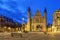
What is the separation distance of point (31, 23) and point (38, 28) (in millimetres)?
5970

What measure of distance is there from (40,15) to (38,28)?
1030 centimetres

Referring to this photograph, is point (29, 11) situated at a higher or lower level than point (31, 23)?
higher

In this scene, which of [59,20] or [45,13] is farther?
[45,13]

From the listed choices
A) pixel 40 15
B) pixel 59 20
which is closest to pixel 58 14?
pixel 59 20

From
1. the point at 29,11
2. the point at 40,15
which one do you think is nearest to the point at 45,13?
the point at 40,15

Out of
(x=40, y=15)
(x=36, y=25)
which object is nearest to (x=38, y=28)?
(x=36, y=25)

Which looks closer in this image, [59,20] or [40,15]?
[59,20]

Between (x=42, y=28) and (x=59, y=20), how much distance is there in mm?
13699

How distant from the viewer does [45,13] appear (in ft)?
388

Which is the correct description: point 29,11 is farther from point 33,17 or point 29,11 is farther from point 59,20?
point 59,20

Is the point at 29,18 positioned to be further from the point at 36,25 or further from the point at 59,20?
the point at 59,20

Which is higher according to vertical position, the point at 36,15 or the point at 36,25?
the point at 36,15

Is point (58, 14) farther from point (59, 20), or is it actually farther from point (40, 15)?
point (40, 15)

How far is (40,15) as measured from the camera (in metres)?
120
